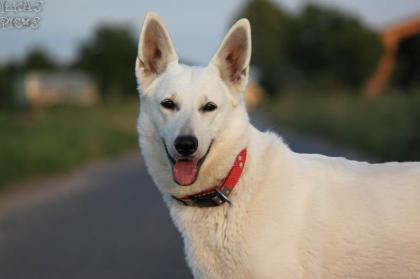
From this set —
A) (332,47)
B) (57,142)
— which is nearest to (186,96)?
(57,142)

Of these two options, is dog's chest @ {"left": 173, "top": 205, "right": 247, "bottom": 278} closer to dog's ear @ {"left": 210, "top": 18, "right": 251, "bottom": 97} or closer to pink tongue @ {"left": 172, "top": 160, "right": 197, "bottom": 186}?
pink tongue @ {"left": 172, "top": 160, "right": 197, "bottom": 186}

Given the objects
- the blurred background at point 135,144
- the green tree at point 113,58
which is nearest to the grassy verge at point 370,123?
the blurred background at point 135,144

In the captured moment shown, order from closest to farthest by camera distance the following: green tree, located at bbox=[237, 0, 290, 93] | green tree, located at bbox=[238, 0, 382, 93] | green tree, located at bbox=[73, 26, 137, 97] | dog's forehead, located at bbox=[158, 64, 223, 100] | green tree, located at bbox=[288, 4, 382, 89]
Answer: dog's forehead, located at bbox=[158, 64, 223, 100] → green tree, located at bbox=[288, 4, 382, 89] → green tree, located at bbox=[238, 0, 382, 93] → green tree, located at bbox=[237, 0, 290, 93] → green tree, located at bbox=[73, 26, 137, 97]

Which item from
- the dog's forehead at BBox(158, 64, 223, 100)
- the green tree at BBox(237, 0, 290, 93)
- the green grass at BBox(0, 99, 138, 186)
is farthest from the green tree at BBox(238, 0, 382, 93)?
the dog's forehead at BBox(158, 64, 223, 100)

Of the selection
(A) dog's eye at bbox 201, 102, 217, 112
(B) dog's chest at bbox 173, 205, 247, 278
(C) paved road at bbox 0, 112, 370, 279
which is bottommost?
(C) paved road at bbox 0, 112, 370, 279

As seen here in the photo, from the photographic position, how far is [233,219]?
3.95m

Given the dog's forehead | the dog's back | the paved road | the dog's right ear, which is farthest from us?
the paved road

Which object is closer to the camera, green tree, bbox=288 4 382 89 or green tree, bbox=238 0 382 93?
green tree, bbox=288 4 382 89

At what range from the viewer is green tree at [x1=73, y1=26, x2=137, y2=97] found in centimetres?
5681

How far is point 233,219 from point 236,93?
0.85m

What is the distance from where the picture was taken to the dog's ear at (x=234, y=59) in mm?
4258

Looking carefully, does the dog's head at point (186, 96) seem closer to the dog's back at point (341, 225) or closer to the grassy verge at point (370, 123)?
the dog's back at point (341, 225)

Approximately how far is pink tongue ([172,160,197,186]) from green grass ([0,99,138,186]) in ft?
29.4

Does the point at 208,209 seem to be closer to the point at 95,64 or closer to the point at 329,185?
the point at 329,185
